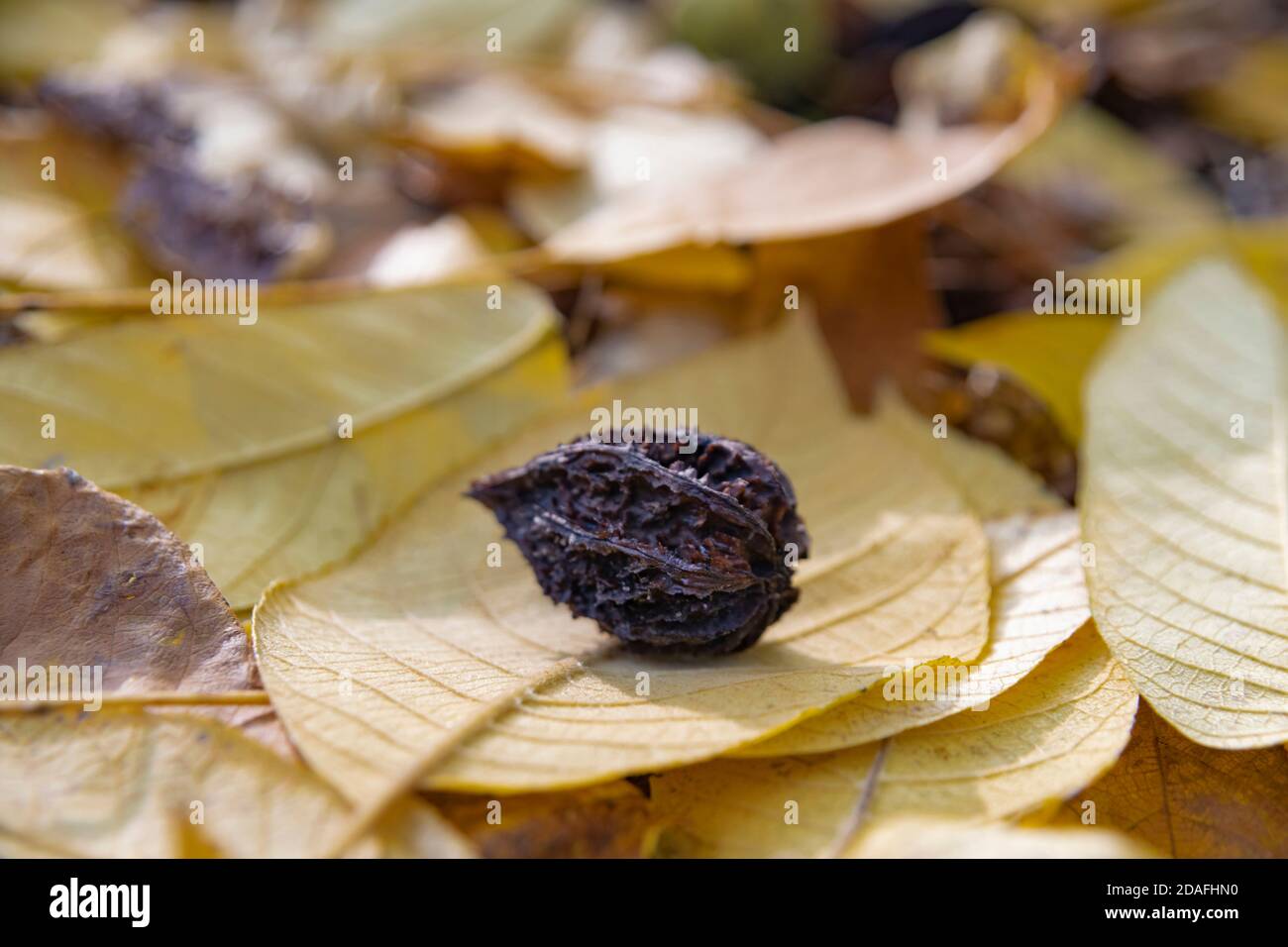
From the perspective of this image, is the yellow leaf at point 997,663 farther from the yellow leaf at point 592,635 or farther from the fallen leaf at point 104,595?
the fallen leaf at point 104,595

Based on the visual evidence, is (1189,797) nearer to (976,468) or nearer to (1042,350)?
(976,468)

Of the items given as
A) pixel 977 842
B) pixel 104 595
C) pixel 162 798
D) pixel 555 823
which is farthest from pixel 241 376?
pixel 977 842

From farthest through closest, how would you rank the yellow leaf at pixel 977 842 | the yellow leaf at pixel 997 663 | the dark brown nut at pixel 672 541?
the dark brown nut at pixel 672 541 → the yellow leaf at pixel 997 663 → the yellow leaf at pixel 977 842

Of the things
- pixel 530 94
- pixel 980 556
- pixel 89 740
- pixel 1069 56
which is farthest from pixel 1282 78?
pixel 89 740

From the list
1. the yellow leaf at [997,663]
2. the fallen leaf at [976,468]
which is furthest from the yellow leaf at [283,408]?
the yellow leaf at [997,663]

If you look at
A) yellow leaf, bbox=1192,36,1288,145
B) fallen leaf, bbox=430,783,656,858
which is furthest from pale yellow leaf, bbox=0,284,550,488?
yellow leaf, bbox=1192,36,1288,145

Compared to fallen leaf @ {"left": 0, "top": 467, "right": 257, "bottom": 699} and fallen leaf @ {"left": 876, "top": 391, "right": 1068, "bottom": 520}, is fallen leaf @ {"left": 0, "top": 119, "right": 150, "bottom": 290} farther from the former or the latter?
fallen leaf @ {"left": 876, "top": 391, "right": 1068, "bottom": 520}

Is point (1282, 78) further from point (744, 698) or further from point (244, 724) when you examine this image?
point (244, 724)
